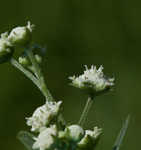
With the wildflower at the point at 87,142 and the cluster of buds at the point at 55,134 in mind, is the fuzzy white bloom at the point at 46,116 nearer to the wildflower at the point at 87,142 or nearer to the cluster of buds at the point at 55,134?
the cluster of buds at the point at 55,134

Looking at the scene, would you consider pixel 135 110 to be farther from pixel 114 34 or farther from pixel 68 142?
pixel 68 142

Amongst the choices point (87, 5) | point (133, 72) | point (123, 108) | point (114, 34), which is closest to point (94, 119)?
point (123, 108)

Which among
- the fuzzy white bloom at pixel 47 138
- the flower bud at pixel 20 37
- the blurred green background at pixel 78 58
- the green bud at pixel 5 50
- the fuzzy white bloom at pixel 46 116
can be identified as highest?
the blurred green background at pixel 78 58

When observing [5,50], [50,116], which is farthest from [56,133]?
[5,50]

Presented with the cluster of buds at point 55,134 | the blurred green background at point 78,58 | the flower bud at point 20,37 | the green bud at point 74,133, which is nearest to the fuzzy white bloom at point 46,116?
the cluster of buds at point 55,134

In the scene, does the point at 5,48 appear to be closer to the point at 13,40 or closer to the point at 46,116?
the point at 13,40

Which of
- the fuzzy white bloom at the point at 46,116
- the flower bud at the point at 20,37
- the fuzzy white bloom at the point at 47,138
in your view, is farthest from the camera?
the flower bud at the point at 20,37
